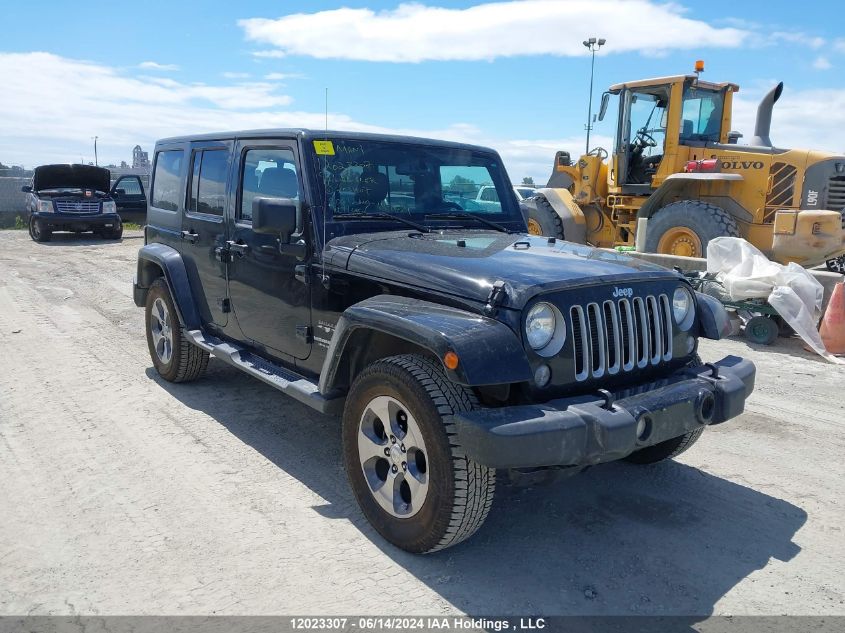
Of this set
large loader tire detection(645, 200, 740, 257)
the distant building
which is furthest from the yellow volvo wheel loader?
the distant building

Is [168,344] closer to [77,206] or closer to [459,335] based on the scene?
[459,335]

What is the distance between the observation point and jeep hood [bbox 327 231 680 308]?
10.6 feet

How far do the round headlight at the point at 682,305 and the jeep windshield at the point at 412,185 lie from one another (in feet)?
4.60

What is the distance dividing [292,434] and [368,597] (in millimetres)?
2007

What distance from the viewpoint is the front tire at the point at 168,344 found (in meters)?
5.69

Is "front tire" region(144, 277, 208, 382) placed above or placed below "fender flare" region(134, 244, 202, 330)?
below

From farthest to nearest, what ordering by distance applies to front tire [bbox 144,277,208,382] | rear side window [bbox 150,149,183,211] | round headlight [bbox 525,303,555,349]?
rear side window [bbox 150,149,183,211], front tire [bbox 144,277,208,382], round headlight [bbox 525,303,555,349]

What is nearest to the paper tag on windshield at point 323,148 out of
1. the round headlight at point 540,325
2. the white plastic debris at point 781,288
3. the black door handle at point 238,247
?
the black door handle at point 238,247

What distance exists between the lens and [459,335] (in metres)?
2.96

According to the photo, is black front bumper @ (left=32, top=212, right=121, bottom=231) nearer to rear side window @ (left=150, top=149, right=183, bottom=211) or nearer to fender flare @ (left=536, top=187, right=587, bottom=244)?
fender flare @ (left=536, top=187, right=587, bottom=244)

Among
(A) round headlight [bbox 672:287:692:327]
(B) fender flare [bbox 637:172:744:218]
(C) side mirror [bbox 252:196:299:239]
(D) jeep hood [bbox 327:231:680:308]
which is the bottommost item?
(A) round headlight [bbox 672:287:692:327]

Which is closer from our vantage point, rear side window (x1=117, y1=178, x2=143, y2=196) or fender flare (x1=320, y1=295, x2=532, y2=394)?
fender flare (x1=320, y1=295, x2=532, y2=394)

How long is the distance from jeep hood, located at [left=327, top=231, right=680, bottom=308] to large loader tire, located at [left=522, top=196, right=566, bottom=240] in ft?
25.6

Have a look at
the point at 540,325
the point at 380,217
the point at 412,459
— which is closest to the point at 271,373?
the point at 380,217
